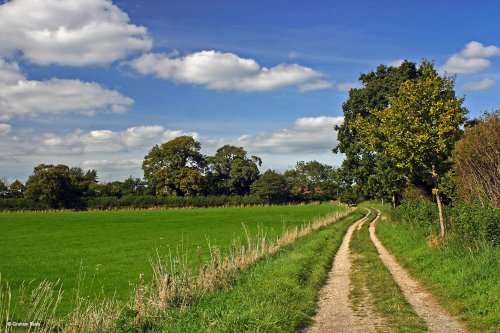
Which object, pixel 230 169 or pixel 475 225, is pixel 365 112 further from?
pixel 230 169

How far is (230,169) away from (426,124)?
117 m

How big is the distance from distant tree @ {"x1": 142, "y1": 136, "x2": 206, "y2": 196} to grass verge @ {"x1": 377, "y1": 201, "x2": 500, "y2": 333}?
319ft

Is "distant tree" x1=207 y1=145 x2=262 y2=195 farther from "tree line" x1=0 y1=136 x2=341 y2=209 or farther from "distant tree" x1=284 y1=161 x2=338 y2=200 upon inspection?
"distant tree" x1=284 y1=161 x2=338 y2=200

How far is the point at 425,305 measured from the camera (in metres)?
10.8

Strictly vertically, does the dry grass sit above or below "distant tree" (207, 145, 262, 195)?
below

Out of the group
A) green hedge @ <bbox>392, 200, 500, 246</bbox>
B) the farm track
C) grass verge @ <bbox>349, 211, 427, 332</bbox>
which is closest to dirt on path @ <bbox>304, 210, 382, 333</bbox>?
the farm track

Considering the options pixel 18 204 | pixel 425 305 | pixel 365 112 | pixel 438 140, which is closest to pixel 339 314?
pixel 425 305

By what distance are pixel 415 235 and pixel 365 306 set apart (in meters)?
12.0

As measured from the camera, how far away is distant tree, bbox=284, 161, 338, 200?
152 m

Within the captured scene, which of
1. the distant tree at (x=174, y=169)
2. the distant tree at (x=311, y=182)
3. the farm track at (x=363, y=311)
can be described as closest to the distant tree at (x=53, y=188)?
the distant tree at (x=174, y=169)

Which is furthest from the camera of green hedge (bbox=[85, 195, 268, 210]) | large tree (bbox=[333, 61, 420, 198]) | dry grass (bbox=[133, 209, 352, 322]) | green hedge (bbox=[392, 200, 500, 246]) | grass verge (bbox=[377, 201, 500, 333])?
green hedge (bbox=[85, 195, 268, 210])

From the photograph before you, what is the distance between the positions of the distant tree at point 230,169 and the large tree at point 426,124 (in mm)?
111688

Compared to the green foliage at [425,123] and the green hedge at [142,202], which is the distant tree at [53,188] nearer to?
the green hedge at [142,202]

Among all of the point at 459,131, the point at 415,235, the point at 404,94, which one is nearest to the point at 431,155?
the point at 459,131
